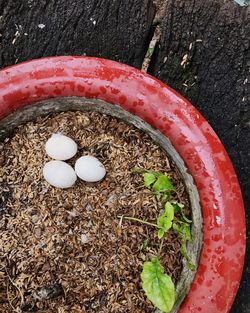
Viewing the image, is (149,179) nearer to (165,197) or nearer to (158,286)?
(165,197)

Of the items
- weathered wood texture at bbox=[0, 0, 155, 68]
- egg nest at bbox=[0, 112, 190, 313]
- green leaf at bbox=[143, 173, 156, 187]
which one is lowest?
egg nest at bbox=[0, 112, 190, 313]

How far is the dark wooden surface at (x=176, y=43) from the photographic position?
1491 mm

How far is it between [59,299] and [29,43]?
664mm

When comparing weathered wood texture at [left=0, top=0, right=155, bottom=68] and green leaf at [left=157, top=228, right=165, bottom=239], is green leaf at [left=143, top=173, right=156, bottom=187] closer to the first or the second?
green leaf at [left=157, top=228, right=165, bottom=239]

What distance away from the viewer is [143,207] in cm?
139

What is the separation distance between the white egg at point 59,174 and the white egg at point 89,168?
0.02m

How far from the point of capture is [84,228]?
4.60ft

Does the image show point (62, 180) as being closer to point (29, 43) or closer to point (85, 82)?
point (85, 82)

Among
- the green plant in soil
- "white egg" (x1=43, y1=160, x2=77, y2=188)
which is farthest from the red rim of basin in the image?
"white egg" (x1=43, y1=160, x2=77, y2=188)

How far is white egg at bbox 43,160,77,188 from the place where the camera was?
1339mm

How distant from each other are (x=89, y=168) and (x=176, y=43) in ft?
1.40

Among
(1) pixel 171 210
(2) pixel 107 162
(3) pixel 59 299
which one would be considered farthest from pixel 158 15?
(3) pixel 59 299

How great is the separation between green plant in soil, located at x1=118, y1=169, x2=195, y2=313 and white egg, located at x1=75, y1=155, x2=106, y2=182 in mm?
93

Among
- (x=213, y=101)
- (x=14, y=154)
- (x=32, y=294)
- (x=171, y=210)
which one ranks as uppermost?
(x=213, y=101)
